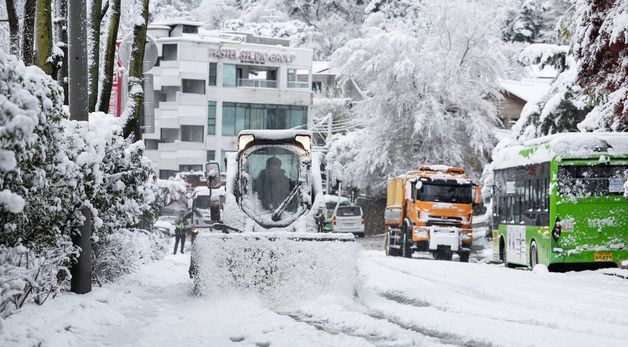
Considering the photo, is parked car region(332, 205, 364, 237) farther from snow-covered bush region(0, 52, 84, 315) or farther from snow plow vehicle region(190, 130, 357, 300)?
snow-covered bush region(0, 52, 84, 315)

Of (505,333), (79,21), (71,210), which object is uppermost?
(79,21)

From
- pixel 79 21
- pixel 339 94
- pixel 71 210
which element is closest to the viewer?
pixel 71 210

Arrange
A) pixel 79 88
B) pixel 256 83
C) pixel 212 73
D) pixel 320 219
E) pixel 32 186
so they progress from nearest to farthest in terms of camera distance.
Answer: pixel 32 186, pixel 79 88, pixel 320 219, pixel 212 73, pixel 256 83

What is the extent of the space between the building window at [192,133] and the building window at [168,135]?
768 millimetres

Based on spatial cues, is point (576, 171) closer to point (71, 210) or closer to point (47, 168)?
point (71, 210)

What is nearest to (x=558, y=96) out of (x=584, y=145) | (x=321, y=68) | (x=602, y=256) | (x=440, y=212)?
(x=440, y=212)

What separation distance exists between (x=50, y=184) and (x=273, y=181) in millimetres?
6919

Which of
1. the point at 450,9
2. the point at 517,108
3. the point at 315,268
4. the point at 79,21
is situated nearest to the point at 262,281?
the point at 315,268

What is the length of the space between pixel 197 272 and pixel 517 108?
56023 mm

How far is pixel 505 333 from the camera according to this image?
1089 cm

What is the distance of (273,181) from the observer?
17.4 meters

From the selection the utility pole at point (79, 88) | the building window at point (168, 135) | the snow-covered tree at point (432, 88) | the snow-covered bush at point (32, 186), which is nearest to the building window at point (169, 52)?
the building window at point (168, 135)

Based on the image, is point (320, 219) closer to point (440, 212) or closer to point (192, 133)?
point (440, 212)

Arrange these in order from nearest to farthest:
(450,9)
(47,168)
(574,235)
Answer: (47,168)
(574,235)
(450,9)
